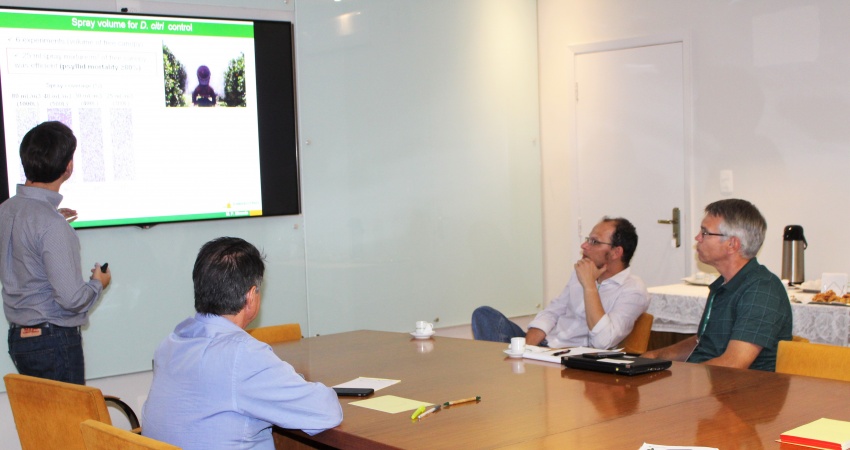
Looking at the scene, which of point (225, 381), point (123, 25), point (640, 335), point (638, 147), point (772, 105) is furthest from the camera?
point (638, 147)

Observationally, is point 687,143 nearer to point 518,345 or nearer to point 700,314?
point 700,314

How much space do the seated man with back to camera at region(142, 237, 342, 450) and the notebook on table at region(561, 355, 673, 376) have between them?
3.11 feet

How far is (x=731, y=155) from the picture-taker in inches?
224

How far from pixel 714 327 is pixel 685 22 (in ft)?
10.0

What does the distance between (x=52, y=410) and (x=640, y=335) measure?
8.34 feet

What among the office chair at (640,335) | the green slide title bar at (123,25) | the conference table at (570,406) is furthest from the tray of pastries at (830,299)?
the green slide title bar at (123,25)

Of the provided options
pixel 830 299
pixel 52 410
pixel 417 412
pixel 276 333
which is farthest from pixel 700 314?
pixel 52 410

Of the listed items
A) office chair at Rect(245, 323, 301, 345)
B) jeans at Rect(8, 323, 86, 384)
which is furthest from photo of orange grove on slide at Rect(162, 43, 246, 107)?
jeans at Rect(8, 323, 86, 384)

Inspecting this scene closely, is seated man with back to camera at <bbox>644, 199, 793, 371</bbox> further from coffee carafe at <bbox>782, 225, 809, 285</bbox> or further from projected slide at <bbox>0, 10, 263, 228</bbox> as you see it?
projected slide at <bbox>0, 10, 263, 228</bbox>

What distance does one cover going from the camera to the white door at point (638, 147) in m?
5.96

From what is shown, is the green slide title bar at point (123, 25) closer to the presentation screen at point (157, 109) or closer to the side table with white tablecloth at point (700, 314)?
the presentation screen at point (157, 109)

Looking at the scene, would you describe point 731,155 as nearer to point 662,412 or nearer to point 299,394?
point 662,412

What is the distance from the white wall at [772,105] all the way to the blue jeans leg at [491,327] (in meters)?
1.97

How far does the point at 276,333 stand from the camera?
396cm
